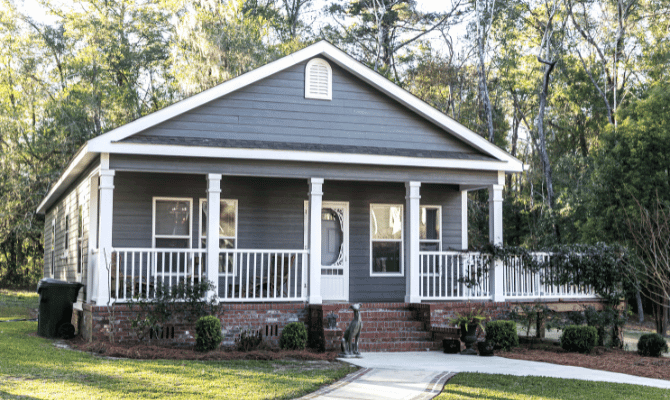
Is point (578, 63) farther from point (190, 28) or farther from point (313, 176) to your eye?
point (313, 176)

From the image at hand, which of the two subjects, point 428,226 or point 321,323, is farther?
A: point 428,226

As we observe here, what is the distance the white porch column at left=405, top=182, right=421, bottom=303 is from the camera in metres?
12.9

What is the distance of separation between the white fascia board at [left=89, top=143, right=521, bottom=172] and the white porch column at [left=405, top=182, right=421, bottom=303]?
610 millimetres

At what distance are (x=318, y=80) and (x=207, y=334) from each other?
578cm

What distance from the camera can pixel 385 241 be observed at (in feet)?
49.4

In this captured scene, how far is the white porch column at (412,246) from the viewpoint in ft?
42.5

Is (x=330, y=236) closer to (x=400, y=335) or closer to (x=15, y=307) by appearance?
(x=400, y=335)

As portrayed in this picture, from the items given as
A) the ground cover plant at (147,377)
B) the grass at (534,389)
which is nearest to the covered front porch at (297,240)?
the ground cover plant at (147,377)

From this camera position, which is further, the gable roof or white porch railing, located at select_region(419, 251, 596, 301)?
white porch railing, located at select_region(419, 251, 596, 301)

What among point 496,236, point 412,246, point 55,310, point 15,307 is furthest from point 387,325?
point 15,307

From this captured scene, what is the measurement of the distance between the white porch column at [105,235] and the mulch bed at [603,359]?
22.8 ft

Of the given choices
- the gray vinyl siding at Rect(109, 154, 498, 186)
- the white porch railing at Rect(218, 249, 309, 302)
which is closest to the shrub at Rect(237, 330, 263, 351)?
the white porch railing at Rect(218, 249, 309, 302)

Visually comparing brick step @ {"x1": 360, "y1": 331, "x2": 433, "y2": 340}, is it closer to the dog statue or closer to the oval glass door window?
the dog statue

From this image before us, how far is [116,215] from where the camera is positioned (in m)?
13.3
